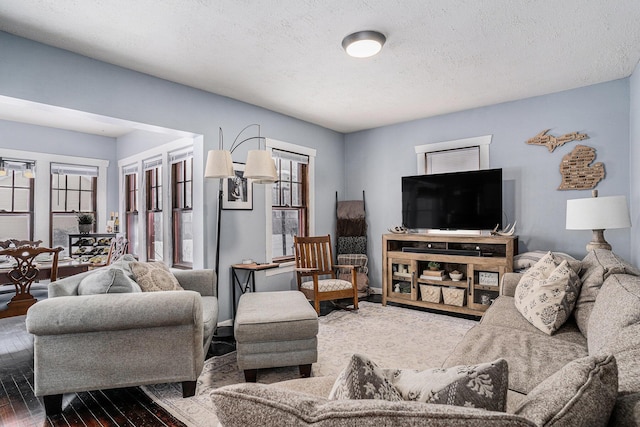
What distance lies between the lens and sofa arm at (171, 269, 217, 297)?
3.28 metres

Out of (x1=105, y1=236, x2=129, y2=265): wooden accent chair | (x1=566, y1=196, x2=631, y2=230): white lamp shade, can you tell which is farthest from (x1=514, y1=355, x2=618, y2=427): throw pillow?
(x1=105, y1=236, x2=129, y2=265): wooden accent chair

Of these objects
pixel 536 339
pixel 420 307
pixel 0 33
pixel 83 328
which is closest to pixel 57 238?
pixel 0 33

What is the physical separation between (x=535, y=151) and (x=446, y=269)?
1765mm

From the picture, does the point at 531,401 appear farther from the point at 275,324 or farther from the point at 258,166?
the point at 258,166

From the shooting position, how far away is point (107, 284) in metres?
2.30

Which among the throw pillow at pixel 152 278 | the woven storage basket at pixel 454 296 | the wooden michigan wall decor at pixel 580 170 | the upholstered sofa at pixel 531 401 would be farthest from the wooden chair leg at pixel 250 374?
the wooden michigan wall decor at pixel 580 170

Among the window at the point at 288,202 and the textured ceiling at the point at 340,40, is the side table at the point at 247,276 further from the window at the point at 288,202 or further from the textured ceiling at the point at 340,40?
the textured ceiling at the point at 340,40

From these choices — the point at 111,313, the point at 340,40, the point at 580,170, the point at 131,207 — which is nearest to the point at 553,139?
the point at 580,170

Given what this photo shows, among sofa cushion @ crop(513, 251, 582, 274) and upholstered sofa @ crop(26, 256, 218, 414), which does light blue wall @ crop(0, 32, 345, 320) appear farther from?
sofa cushion @ crop(513, 251, 582, 274)

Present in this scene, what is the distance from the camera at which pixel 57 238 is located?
18.2 ft

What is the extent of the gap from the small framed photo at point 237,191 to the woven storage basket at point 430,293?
2.42 meters

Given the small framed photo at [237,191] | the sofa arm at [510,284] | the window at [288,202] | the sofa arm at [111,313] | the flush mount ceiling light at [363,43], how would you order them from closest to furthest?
the sofa arm at [111,313] < the flush mount ceiling light at [363,43] < the sofa arm at [510,284] < the small framed photo at [237,191] < the window at [288,202]

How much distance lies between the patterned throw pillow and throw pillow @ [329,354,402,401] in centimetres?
174

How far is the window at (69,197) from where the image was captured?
5.50m
